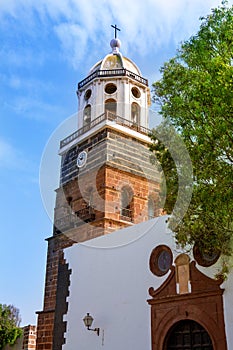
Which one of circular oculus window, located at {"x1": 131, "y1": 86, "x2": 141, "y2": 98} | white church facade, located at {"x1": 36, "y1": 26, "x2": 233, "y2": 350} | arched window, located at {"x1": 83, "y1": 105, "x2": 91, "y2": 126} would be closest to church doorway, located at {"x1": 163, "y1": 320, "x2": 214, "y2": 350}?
white church facade, located at {"x1": 36, "y1": 26, "x2": 233, "y2": 350}

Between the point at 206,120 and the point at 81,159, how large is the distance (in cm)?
943

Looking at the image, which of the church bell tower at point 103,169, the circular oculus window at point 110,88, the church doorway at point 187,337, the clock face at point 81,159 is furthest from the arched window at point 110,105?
the church doorway at point 187,337

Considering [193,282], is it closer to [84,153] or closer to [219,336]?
[219,336]

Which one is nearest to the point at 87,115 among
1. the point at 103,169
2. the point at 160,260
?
the point at 103,169

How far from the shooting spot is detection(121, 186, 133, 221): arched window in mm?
14449

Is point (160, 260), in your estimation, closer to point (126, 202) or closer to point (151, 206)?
point (126, 202)

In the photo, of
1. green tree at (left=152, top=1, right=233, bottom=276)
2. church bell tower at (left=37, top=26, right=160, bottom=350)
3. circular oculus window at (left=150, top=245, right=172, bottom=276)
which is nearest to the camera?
green tree at (left=152, top=1, right=233, bottom=276)

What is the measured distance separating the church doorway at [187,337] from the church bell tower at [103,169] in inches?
177

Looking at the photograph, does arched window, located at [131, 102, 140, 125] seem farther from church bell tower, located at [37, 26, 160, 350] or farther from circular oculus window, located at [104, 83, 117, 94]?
circular oculus window, located at [104, 83, 117, 94]

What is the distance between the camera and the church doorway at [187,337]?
8.12 meters

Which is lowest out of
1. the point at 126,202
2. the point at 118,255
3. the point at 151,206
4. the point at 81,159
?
the point at 118,255

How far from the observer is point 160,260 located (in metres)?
9.48

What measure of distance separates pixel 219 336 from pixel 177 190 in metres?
2.86

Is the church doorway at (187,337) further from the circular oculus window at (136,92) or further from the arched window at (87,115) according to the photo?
the circular oculus window at (136,92)
